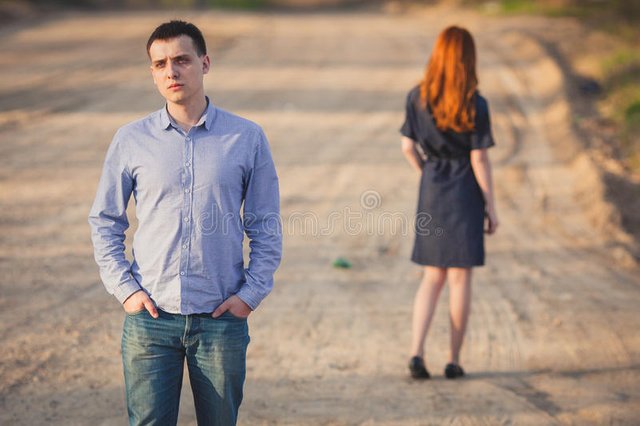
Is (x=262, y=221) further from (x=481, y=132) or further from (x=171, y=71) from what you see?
(x=481, y=132)

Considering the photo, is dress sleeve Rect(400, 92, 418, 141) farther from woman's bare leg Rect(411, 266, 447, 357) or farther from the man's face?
the man's face

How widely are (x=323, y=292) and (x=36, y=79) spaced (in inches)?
394

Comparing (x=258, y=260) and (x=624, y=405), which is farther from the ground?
(x=258, y=260)

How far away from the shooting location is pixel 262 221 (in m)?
3.52

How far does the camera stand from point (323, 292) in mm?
7328

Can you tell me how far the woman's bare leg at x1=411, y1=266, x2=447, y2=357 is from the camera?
5.65 meters

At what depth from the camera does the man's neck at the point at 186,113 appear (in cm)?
344

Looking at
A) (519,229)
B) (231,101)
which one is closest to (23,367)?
(519,229)

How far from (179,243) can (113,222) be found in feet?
0.99

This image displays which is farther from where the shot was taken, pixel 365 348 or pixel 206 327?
pixel 365 348

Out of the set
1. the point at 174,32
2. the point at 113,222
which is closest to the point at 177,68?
the point at 174,32

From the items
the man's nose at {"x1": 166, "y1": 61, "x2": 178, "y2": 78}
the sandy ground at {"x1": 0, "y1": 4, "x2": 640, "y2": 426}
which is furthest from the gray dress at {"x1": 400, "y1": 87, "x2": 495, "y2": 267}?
the man's nose at {"x1": 166, "y1": 61, "x2": 178, "y2": 78}

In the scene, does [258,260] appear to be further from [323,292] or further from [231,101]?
[231,101]

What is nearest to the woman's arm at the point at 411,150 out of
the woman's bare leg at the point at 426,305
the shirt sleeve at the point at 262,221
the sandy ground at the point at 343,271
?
the woman's bare leg at the point at 426,305
